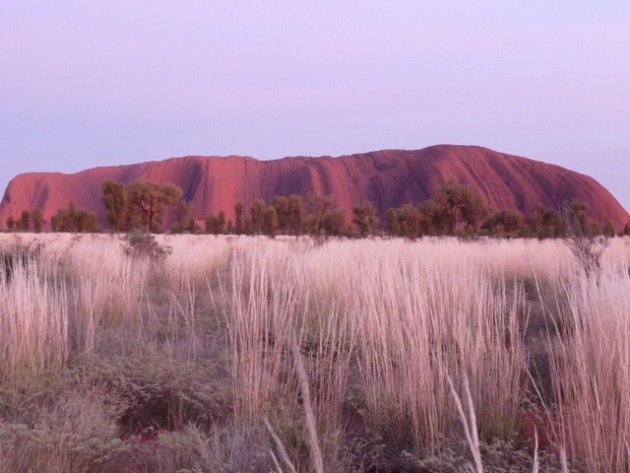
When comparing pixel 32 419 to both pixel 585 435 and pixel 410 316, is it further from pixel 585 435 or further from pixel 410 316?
pixel 585 435

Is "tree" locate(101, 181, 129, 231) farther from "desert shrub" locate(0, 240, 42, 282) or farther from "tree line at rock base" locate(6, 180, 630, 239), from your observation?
"desert shrub" locate(0, 240, 42, 282)

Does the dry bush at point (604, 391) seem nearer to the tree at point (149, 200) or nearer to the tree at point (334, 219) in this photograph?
the tree at point (334, 219)

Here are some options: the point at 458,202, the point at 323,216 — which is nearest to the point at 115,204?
the point at 323,216

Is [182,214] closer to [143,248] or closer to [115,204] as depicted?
[115,204]

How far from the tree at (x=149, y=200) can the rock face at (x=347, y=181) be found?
38445mm

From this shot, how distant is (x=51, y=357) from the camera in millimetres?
4465

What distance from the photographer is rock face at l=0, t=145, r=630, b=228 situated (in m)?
100

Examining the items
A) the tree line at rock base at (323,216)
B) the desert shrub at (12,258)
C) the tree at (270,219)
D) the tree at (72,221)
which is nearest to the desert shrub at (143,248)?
the desert shrub at (12,258)

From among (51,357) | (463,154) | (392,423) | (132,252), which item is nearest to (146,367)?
(51,357)

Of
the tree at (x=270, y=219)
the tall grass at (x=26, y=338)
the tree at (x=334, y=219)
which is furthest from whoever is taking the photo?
the tree at (x=270, y=219)

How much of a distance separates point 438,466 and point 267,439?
2.75ft

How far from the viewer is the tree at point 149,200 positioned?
197 feet

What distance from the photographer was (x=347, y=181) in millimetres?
109312

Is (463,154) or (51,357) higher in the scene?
(463,154)
